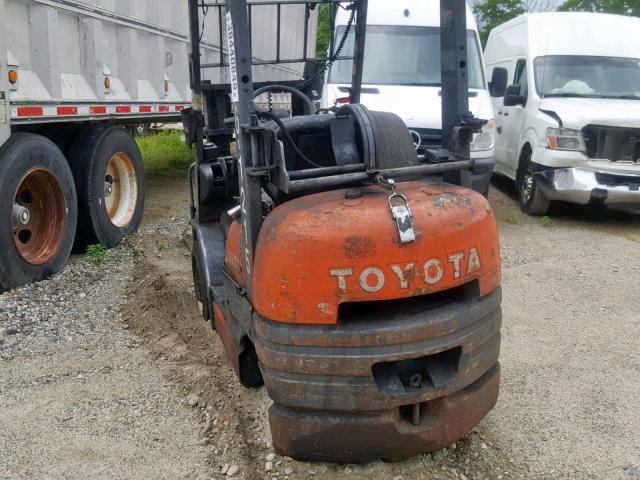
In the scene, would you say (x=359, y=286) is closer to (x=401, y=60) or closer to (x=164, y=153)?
(x=401, y=60)

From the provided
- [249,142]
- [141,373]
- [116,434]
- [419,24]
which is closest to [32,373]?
[141,373]

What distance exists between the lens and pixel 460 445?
3.11 m

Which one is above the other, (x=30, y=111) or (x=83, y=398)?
(x=30, y=111)

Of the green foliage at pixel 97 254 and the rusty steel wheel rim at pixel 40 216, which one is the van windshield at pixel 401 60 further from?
the rusty steel wheel rim at pixel 40 216

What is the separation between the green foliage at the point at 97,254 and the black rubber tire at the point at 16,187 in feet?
1.16

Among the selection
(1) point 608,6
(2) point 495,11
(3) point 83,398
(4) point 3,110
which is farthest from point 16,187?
(2) point 495,11

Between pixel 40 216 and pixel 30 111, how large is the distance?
0.96 metres

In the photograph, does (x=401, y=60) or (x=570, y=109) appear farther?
(x=570, y=109)

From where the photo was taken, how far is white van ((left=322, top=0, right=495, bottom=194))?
7168mm

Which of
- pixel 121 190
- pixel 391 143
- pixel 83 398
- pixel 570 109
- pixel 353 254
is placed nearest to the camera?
pixel 353 254

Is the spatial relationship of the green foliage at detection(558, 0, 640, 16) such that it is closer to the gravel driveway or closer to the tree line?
the tree line

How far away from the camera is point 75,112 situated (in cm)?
577

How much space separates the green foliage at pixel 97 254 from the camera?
5988 mm

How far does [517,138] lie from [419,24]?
92.8 inches
